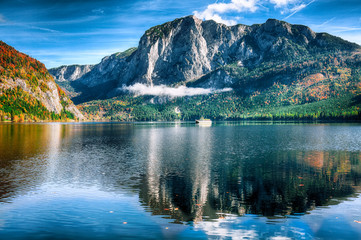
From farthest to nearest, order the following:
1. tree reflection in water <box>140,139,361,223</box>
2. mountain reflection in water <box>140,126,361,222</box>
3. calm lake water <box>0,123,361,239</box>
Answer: mountain reflection in water <box>140,126,361,222</box> → tree reflection in water <box>140,139,361,223</box> → calm lake water <box>0,123,361,239</box>

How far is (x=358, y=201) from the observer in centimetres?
2327

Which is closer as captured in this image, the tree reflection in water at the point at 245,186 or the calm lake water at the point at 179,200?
the calm lake water at the point at 179,200

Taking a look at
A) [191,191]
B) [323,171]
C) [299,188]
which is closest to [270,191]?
[299,188]

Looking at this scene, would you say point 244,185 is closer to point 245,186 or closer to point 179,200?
point 245,186

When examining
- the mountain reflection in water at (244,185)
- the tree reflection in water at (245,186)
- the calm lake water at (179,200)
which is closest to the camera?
the calm lake water at (179,200)

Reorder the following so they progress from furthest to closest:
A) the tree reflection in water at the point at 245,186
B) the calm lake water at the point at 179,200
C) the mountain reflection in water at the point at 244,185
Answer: the mountain reflection in water at the point at 244,185 < the tree reflection in water at the point at 245,186 < the calm lake water at the point at 179,200

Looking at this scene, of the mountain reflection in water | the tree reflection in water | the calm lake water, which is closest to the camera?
the calm lake water

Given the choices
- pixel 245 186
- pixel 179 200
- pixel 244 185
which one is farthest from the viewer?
pixel 244 185

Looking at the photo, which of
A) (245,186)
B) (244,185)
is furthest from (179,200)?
(244,185)

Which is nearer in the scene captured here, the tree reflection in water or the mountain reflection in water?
the tree reflection in water

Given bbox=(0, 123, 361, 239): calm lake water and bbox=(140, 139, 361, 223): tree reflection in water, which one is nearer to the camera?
bbox=(0, 123, 361, 239): calm lake water

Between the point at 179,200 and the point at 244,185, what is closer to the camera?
the point at 179,200

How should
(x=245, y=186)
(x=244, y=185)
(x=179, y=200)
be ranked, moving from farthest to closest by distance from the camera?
(x=244, y=185)
(x=245, y=186)
(x=179, y=200)

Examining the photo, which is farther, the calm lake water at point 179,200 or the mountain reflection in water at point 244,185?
the mountain reflection in water at point 244,185
